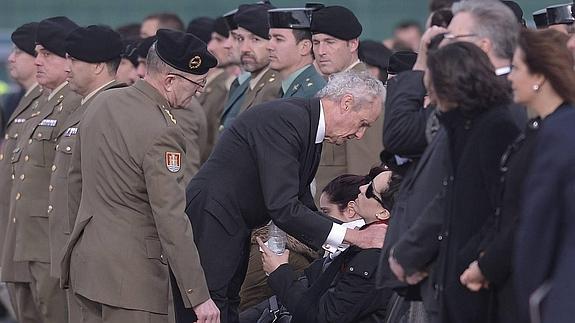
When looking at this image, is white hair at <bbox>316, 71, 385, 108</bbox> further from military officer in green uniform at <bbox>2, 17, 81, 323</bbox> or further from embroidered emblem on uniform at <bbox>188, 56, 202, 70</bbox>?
military officer in green uniform at <bbox>2, 17, 81, 323</bbox>

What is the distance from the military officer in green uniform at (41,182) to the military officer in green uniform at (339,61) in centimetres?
144

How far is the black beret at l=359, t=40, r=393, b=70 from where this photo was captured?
10.1 meters

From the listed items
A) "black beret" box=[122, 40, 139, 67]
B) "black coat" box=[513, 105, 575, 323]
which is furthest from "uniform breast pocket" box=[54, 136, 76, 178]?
"black coat" box=[513, 105, 575, 323]

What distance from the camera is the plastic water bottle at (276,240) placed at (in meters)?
6.75

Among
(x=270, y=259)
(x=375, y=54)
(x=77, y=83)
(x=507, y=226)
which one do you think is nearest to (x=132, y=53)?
(x=375, y=54)

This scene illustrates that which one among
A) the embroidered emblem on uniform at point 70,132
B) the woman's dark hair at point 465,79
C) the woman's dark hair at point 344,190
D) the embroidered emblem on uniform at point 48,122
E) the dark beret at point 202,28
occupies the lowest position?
the dark beret at point 202,28

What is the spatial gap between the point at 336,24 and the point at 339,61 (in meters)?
0.23

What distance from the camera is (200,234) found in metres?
6.53

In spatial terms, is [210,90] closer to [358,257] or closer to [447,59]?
[358,257]

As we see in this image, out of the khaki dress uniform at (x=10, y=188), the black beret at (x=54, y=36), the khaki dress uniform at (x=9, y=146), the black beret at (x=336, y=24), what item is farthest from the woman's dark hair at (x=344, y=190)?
the khaki dress uniform at (x=9, y=146)

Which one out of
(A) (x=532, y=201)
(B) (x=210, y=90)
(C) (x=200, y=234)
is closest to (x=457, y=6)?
(A) (x=532, y=201)

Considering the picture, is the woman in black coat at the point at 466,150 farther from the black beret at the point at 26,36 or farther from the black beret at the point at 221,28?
the black beret at the point at 221,28

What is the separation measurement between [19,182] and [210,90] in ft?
10.9

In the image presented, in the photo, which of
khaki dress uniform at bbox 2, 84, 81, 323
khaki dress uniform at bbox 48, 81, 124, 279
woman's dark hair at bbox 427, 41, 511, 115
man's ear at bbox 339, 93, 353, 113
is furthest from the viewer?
khaki dress uniform at bbox 2, 84, 81, 323
